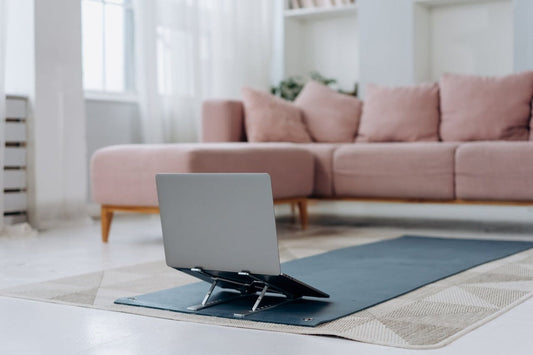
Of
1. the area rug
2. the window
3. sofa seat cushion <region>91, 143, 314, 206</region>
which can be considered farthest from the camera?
the window

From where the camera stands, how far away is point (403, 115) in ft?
14.6

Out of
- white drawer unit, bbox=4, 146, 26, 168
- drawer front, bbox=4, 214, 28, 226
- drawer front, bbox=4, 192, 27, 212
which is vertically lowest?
drawer front, bbox=4, 214, 28, 226

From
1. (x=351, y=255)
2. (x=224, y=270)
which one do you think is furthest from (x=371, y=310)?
(x=351, y=255)

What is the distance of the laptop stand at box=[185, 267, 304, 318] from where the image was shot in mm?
1945

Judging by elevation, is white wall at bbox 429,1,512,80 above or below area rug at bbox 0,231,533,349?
above

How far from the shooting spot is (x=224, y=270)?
1962 mm

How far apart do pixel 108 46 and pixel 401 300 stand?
345 cm

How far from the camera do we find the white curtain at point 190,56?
16.4ft

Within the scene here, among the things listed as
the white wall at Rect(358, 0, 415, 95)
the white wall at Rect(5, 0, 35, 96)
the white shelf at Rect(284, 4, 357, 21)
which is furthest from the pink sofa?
the white shelf at Rect(284, 4, 357, 21)

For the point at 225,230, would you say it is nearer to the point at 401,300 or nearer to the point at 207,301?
the point at 207,301

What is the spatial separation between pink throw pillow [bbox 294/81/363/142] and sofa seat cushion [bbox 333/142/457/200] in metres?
0.56

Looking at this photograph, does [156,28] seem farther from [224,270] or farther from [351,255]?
[224,270]

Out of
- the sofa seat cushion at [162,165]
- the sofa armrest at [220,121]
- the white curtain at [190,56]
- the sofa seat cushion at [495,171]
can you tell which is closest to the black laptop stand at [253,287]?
the sofa seat cushion at [162,165]

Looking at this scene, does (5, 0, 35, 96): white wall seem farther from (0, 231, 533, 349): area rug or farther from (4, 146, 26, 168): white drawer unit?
(0, 231, 533, 349): area rug
